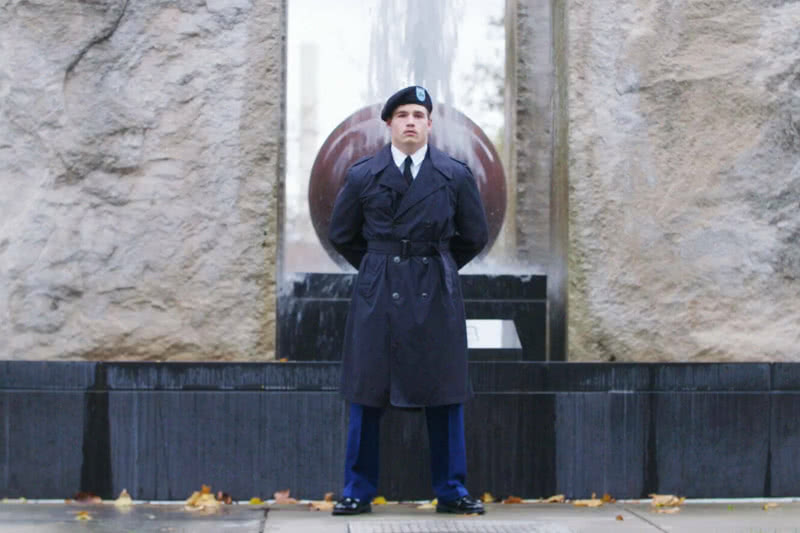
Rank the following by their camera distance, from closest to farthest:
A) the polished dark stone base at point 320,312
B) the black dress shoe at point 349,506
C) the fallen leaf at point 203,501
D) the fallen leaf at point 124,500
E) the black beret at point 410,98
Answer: the black beret at point 410,98
the black dress shoe at point 349,506
the fallen leaf at point 203,501
the fallen leaf at point 124,500
the polished dark stone base at point 320,312

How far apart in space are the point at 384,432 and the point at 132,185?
1.78 m

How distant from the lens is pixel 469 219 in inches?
223

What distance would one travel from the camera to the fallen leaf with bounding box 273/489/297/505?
20.1 ft

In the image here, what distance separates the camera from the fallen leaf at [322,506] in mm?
5945

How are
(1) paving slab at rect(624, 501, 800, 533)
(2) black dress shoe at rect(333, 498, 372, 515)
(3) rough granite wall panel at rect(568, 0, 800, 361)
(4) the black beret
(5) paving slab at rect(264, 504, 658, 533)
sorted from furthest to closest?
(3) rough granite wall panel at rect(568, 0, 800, 361) < (2) black dress shoe at rect(333, 498, 372, 515) < (4) the black beret < (1) paving slab at rect(624, 501, 800, 533) < (5) paving slab at rect(264, 504, 658, 533)

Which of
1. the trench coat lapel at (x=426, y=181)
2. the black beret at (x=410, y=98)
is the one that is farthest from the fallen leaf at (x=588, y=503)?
the black beret at (x=410, y=98)

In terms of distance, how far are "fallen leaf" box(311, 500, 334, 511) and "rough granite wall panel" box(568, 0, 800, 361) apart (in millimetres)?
1513

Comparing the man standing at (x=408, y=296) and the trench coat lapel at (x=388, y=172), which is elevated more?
the trench coat lapel at (x=388, y=172)

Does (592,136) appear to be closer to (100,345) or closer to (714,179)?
(714,179)

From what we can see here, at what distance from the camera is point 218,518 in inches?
223

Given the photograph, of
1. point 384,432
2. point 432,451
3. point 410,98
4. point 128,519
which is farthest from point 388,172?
point 128,519

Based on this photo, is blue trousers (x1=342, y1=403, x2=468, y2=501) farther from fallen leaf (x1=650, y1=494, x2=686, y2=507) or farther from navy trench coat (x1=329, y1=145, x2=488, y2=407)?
fallen leaf (x1=650, y1=494, x2=686, y2=507)

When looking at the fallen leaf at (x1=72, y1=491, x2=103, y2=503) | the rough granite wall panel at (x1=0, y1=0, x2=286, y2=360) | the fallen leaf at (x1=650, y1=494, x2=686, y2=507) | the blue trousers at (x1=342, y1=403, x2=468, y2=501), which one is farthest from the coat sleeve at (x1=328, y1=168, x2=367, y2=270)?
the fallen leaf at (x1=650, y1=494, x2=686, y2=507)

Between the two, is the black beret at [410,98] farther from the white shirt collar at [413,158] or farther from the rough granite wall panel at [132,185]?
the rough granite wall panel at [132,185]
